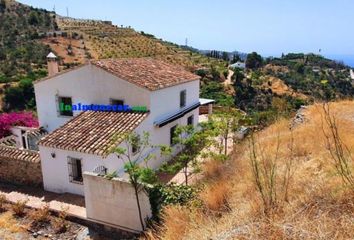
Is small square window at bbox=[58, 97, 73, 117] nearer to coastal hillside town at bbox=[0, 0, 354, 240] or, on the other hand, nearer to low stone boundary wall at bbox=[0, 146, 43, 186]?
coastal hillside town at bbox=[0, 0, 354, 240]

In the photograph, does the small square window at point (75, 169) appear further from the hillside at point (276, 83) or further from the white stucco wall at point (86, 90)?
the hillside at point (276, 83)

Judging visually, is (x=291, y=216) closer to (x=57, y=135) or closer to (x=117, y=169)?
(x=117, y=169)

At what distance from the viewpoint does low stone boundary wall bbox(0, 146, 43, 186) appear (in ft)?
48.4

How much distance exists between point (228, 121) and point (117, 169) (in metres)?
5.96

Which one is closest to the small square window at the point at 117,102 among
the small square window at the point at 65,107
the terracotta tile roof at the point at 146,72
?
the terracotta tile roof at the point at 146,72

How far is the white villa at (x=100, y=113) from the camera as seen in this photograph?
13547mm

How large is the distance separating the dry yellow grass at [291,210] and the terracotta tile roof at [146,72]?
28.1ft

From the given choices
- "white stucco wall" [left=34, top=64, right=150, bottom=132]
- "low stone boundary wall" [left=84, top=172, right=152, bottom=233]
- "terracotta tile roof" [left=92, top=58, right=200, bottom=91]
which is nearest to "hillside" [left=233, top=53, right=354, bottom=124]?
"terracotta tile roof" [left=92, top=58, right=200, bottom=91]

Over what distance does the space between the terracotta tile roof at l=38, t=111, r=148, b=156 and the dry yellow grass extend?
20.1 feet

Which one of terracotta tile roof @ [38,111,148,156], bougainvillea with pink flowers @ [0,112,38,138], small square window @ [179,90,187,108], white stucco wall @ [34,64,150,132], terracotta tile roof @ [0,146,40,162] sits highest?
white stucco wall @ [34,64,150,132]

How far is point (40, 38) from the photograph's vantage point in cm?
6309

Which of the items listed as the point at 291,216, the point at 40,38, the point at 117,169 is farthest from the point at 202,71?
the point at 291,216

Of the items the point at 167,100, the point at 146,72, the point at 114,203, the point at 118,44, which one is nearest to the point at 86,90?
the point at 146,72

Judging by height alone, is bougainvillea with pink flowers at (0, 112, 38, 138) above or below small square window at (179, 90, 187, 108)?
below
